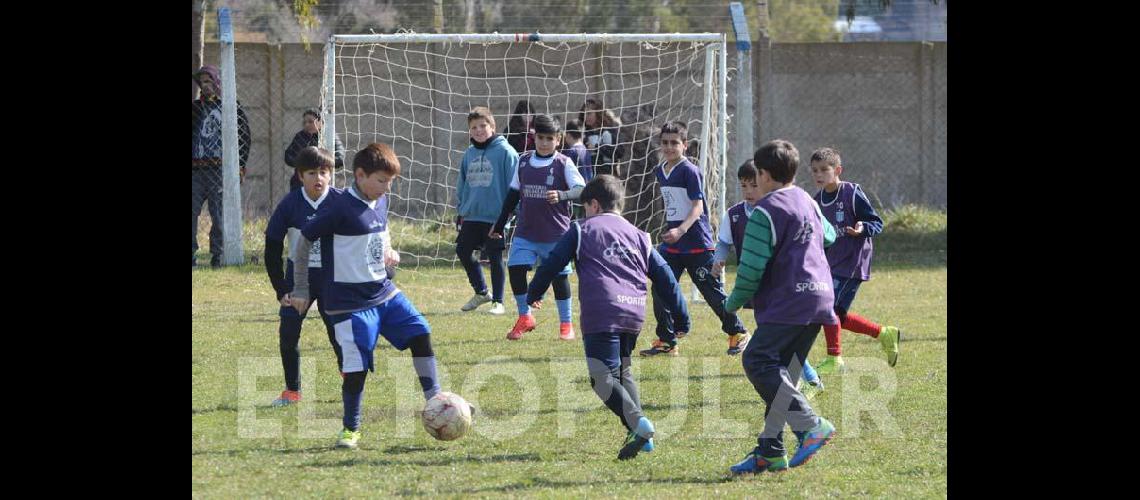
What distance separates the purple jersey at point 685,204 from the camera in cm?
927

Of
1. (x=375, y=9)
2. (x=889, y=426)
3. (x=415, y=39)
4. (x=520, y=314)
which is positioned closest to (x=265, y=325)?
(x=520, y=314)

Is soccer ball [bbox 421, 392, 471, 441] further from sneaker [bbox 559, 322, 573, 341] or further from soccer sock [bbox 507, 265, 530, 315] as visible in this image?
soccer sock [bbox 507, 265, 530, 315]

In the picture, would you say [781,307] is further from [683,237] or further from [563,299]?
[563,299]

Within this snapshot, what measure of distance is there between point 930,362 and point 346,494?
4.64 m

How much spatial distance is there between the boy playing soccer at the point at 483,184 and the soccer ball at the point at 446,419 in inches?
170

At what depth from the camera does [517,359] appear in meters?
8.68

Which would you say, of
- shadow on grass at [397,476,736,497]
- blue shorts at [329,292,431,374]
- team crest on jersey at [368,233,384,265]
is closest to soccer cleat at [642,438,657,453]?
shadow on grass at [397,476,736,497]

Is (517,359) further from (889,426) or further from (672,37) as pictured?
(672,37)

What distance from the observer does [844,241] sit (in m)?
8.07

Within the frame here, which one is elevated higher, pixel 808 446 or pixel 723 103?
pixel 723 103

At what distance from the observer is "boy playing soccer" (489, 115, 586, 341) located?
388 inches

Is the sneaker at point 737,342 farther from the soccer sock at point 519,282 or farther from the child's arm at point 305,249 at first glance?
the child's arm at point 305,249

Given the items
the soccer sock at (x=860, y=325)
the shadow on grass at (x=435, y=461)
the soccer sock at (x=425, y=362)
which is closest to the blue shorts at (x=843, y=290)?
the soccer sock at (x=860, y=325)

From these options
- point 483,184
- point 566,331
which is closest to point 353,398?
point 566,331
